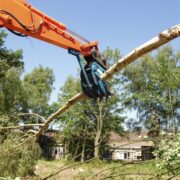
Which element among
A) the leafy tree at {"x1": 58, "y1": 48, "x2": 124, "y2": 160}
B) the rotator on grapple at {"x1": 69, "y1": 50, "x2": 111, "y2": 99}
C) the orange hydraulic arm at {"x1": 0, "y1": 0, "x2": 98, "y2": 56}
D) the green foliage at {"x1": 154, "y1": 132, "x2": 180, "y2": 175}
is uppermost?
the leafy tree at {"x1": 58, "y1": 48, "x2": 124, "y2": 160}

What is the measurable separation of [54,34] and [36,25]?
11.9 inches

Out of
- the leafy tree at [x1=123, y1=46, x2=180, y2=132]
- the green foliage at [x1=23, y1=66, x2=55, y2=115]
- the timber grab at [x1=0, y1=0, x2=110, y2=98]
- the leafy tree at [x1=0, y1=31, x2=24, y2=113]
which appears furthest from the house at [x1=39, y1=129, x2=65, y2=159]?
the timber grab at [x1=0, y1=0, x2=110, y2=98]

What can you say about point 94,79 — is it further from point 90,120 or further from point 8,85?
point 90,120

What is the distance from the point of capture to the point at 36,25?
443 cm

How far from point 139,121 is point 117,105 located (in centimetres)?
374

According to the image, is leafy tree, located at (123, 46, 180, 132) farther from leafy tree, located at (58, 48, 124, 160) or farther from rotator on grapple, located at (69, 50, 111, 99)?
rotator on grapple, located at (69, 50, 111, 99)

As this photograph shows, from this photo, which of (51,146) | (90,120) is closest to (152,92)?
(90,120)

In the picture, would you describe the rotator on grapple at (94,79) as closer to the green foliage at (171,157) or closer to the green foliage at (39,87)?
the green foliage at (171,157)

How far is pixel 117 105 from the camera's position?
109 feet

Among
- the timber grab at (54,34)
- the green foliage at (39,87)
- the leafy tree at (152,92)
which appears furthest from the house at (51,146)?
the timber grab at (54,34)

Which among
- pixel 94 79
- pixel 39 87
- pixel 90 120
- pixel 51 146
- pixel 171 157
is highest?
pixel 39 87

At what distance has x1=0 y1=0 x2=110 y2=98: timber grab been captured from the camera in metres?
4.14

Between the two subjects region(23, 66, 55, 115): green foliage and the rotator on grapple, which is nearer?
the rotator on grapple

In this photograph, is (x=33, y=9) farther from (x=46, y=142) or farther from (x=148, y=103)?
(x=46, y=142)
